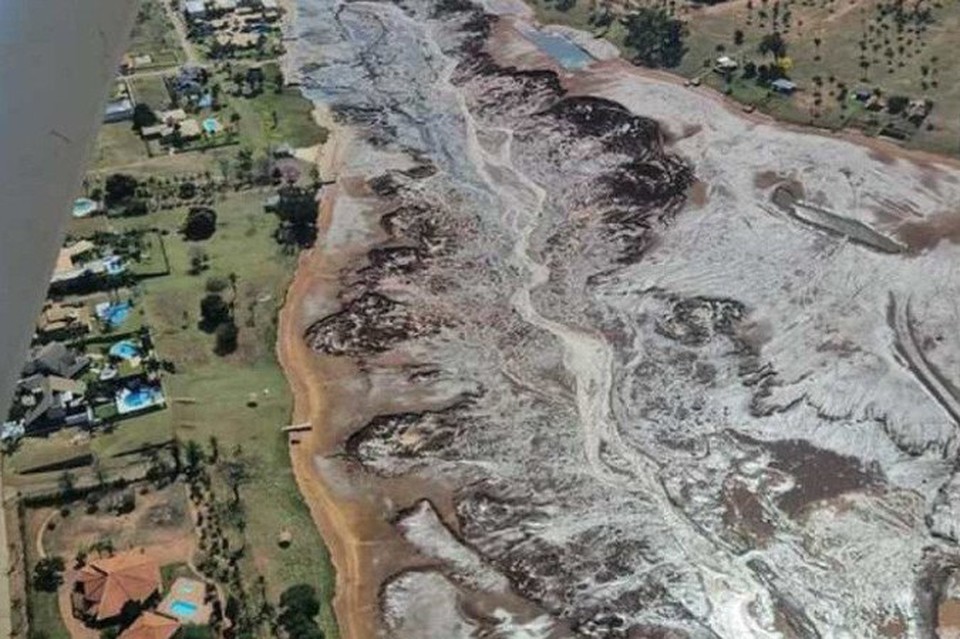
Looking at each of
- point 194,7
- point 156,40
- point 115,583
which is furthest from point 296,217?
point 194,7

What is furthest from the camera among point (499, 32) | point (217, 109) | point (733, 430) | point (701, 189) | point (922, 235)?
point (499, 32)

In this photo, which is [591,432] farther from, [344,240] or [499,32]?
[499,32]

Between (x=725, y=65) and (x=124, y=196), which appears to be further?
(x=725, y=65)

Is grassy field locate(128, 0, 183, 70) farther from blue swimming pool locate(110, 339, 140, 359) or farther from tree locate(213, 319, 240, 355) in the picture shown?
tree locate(213, 319, 240, 355)

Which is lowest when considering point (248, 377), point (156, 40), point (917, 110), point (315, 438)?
point (315, 438)

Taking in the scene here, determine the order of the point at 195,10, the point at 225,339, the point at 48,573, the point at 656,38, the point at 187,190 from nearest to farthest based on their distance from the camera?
the point at 48,573
the point at 225,339
the point at 187,190
the point at 656,38
the point at 195,10

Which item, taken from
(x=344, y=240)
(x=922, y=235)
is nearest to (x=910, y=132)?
(x=922, y=235)

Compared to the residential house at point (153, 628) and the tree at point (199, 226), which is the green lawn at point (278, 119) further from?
the residential house at point (153, 628)

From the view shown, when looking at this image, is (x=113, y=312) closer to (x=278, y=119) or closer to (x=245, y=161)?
(x=245, y=161)
